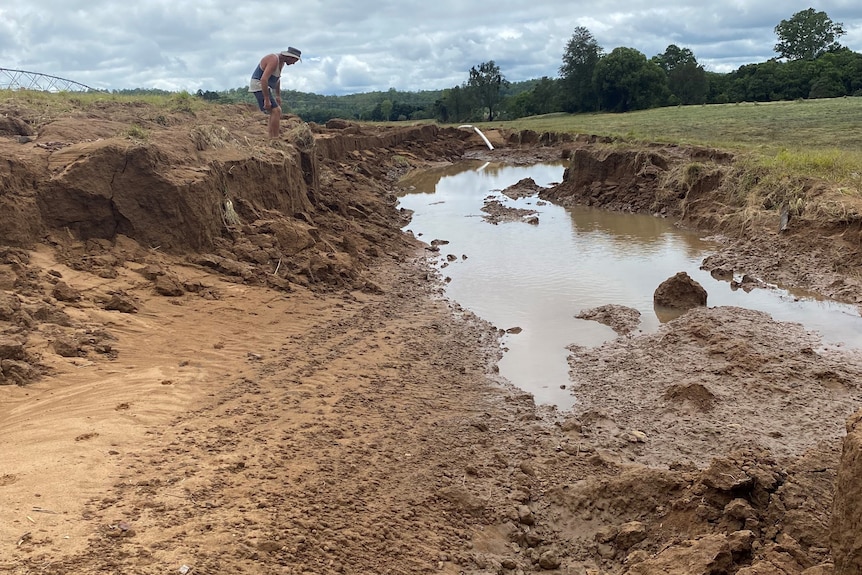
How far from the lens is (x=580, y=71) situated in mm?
61312

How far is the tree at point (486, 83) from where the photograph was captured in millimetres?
63094

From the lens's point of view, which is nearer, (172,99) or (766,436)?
(766,436)

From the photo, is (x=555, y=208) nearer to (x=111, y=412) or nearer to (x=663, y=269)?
(x=663, y=269)

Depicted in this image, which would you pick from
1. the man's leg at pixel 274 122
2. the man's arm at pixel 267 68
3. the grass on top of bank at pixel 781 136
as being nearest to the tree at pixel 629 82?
the grass on top of bank at pixel 781 136

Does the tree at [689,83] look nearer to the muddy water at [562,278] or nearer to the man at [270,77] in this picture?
the muddy water at [562,278]

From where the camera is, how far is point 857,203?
11789mm

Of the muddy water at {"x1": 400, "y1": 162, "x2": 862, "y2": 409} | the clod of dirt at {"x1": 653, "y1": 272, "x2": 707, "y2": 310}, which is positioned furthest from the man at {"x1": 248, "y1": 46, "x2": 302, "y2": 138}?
the clod of dirt at {"x1": 653, "y1": 272, "x2": 707, "y2": 310}

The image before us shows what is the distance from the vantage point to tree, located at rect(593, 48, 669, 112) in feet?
187

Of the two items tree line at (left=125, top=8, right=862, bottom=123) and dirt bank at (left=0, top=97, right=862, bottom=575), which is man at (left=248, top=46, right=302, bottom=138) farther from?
tree line at (left=125, top=8, right=862, bottom=123)

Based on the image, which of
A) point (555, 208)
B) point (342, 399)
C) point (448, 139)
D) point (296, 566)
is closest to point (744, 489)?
point (296, 566)

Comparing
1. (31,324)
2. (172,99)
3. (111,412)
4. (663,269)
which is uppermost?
(172,99)

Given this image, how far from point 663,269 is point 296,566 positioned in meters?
10.3

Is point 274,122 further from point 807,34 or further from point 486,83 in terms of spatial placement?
point 807,34

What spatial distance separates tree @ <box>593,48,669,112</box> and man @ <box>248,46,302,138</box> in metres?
49.5
